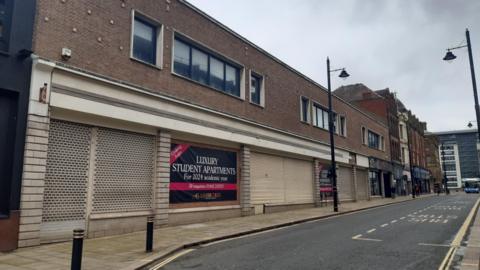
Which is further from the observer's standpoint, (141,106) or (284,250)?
(141,106)

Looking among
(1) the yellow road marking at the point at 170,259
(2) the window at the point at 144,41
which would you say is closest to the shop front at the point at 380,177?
(2) the window at the point at 144,41

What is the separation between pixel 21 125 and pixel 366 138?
3611 centimetres

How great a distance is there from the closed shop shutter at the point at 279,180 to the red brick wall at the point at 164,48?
7.37ft

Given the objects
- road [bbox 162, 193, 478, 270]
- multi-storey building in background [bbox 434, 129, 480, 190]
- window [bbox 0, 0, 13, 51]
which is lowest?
road [bbox 162, 193, 478, 270]

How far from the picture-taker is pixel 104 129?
12.6 metres

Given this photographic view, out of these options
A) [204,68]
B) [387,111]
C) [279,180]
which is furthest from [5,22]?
[387,111]

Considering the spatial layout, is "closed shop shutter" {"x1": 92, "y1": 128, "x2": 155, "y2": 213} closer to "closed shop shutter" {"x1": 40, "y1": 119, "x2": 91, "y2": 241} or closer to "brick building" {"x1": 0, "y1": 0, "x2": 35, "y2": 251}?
"closed shop shutter" {"x1": 40, "y1": 119, "x2": 91, "y2": 241}

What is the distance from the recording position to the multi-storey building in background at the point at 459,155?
147125 mm

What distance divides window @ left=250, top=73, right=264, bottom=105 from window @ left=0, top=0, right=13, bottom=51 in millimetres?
13157

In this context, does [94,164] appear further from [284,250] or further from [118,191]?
[284,250]

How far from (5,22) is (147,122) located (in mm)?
5312

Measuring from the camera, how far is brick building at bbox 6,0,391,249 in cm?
1095

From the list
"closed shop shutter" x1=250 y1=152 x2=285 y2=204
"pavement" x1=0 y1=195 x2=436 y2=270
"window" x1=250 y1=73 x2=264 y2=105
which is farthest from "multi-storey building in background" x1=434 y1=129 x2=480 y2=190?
"pavement" x1=0 y1=195 x2=436 y2=270

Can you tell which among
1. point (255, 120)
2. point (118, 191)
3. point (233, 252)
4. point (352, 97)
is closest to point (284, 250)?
point (233, 252)
